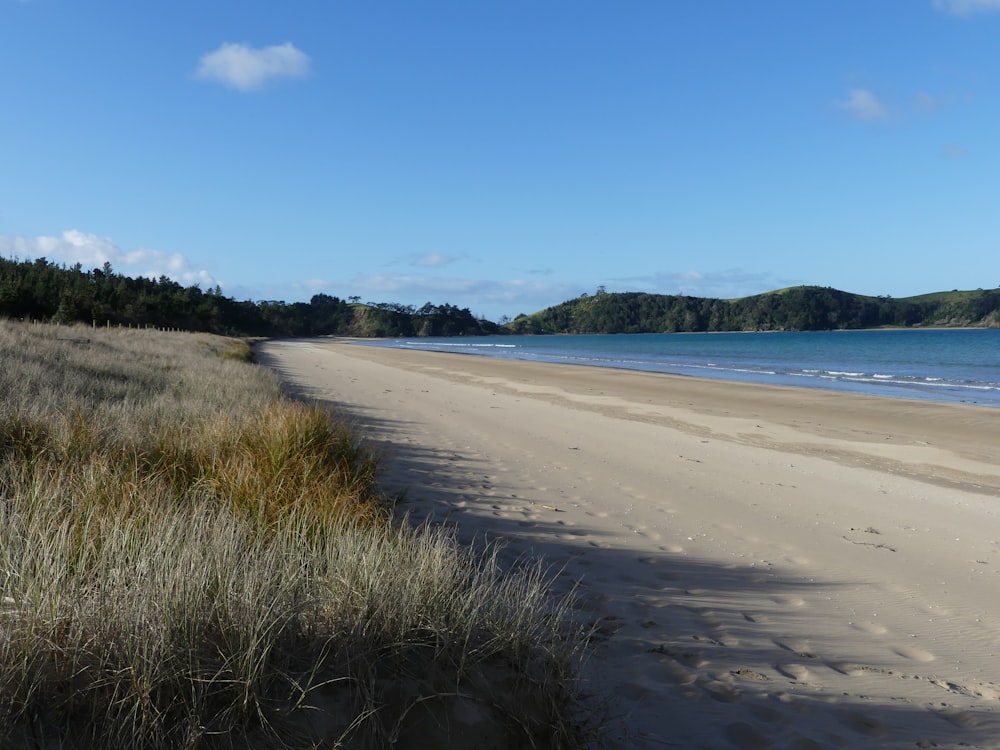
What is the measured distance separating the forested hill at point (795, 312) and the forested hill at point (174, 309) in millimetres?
47617

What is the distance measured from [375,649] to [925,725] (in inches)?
101

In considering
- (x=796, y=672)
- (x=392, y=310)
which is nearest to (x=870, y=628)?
(x=796, y=672)

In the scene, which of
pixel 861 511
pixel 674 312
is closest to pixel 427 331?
pixel 674 312

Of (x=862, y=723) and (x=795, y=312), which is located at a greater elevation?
(x=795, y=312)

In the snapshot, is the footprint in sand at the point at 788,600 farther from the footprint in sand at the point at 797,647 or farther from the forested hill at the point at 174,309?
the forested hill at the point at 174,309

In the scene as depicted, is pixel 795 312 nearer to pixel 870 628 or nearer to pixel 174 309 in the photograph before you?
pixel 174 309

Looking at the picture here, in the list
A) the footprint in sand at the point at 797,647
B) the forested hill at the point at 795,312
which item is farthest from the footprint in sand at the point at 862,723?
the forested hill at the point at 795,312

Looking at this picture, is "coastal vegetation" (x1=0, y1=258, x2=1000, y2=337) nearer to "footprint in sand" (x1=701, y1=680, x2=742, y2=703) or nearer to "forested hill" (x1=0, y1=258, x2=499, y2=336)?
"forested hill" (x1=0, y1=258, x2=499, y2=336)

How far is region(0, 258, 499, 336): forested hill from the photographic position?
50156mm

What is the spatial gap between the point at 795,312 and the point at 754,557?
163 m

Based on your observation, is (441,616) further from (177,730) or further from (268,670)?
(177,730)

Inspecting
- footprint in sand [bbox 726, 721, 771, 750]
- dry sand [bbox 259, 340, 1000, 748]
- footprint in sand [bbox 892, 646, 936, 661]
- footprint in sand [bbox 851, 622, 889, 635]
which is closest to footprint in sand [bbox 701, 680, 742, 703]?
dry sand [bbox 259, 340, 1000, 748]

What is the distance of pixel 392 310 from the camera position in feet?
618

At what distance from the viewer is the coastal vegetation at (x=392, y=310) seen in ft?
184
